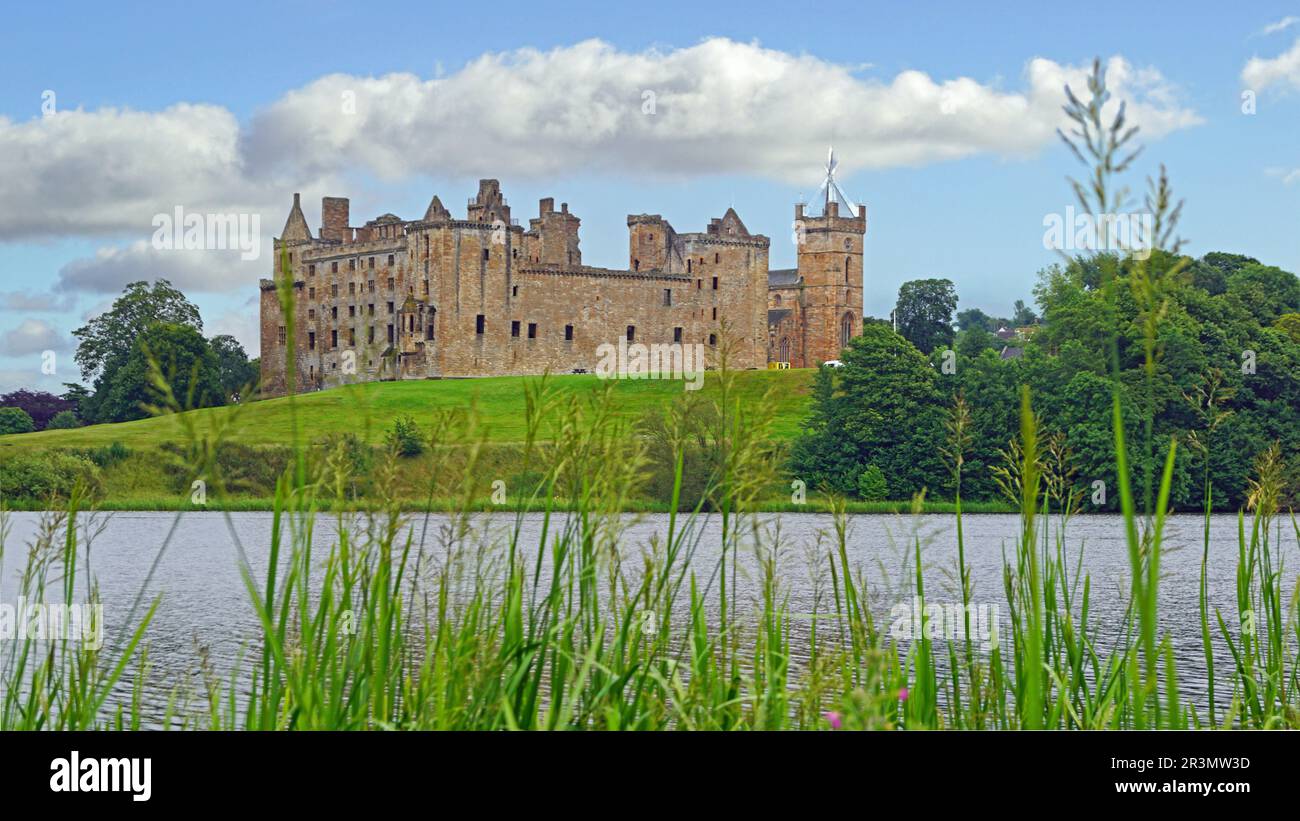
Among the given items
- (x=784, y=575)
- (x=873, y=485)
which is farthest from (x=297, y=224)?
(x=784, y=575)

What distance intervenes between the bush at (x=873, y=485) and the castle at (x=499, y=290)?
28.6 m

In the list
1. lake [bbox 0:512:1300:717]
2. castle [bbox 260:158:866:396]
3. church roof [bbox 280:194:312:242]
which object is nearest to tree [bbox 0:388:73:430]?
lake [bbox 0:512:1300:717]

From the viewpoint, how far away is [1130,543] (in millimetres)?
2594

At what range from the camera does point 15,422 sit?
1847 inches

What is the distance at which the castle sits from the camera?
7562 cm

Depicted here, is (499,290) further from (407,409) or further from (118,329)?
(118,329)

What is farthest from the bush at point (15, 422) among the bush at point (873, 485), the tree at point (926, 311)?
the tree at point (926, 311)

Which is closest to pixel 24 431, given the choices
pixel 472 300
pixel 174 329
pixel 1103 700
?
pixel 174 329

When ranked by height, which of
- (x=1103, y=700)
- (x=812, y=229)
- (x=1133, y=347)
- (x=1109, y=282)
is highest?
(x=812, y=229)

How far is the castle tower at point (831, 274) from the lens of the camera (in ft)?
293
